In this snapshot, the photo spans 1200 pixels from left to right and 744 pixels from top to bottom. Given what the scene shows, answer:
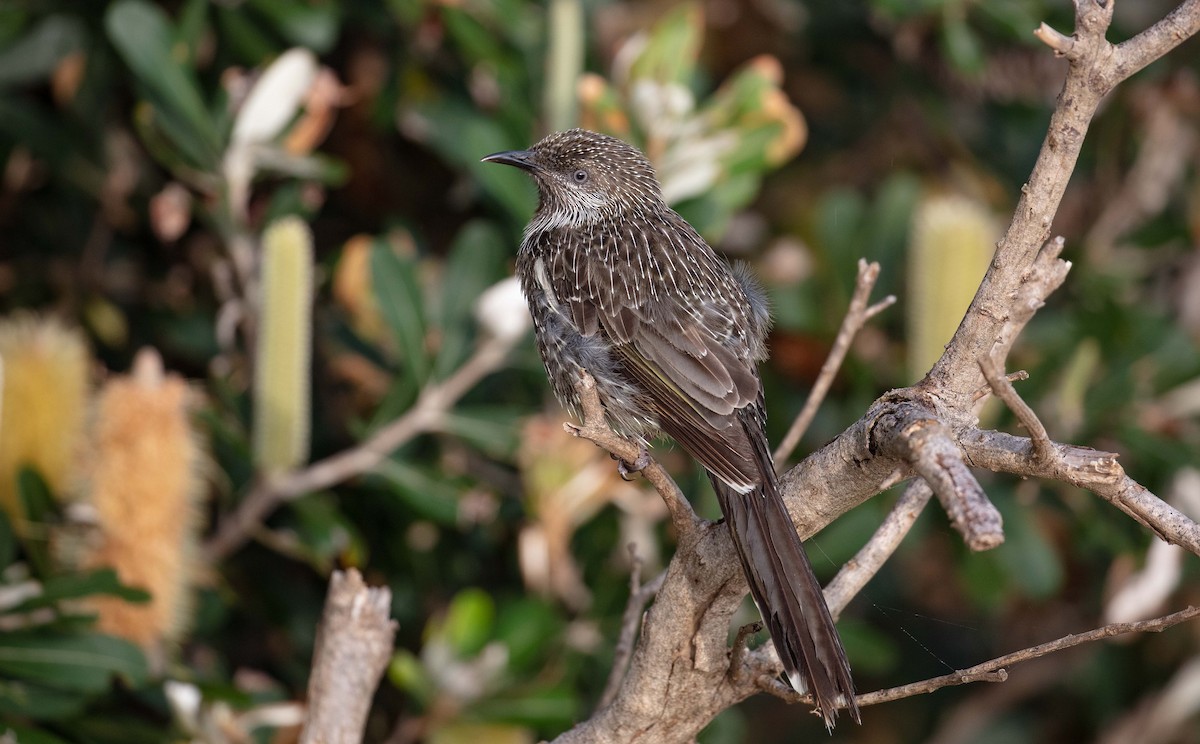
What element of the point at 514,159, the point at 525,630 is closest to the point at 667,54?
the point at 514,159

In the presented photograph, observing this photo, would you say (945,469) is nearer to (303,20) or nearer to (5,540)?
(5,540)

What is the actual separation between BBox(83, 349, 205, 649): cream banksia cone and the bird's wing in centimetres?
107

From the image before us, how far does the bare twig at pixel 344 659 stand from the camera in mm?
2877

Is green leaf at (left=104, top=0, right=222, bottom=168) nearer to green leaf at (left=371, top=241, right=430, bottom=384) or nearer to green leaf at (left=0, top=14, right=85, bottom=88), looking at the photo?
green leaf at (left=0, top=14, right=85, bottom=88)

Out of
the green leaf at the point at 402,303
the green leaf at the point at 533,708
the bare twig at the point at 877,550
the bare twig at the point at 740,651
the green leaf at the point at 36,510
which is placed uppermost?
the green leaf at the point at 402,303

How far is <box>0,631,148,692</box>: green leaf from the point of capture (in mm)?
3127

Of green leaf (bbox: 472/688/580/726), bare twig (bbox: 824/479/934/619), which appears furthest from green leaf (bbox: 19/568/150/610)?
bare twig (bbox: 824/479/934/619)

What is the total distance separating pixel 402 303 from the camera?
4.00 meters

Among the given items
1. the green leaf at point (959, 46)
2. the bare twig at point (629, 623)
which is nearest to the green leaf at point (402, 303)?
the bare twig at point (629, 623)

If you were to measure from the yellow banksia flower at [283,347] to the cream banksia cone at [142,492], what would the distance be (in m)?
0.22

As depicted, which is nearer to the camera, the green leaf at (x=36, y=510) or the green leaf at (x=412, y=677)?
the green leaf at (x=36, y=510)

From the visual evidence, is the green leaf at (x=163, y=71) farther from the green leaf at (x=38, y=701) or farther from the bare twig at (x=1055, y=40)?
the bare twig at (x=1055, y=40)

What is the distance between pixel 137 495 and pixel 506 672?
1.13 m

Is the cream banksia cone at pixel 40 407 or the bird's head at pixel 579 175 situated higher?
the bird's head at pixel 579 175
